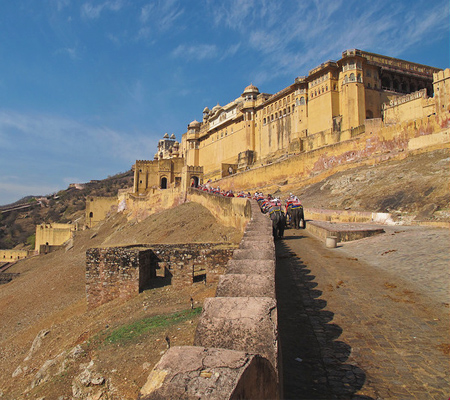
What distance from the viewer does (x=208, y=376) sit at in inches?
68.0

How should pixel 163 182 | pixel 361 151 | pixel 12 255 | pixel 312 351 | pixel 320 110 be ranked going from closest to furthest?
1. pixel 312 351
2. pixel 361 151
3. pixel 320 110
4. pixel 12 255
5. pixel 163 182

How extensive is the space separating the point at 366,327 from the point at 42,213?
93.7 meters

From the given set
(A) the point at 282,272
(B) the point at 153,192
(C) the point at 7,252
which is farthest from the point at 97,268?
(C) the point at 7,252

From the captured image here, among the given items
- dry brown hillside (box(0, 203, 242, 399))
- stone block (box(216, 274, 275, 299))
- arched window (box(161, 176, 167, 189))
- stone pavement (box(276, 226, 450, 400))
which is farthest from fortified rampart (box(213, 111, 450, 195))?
stone block (box(216, 274, 275, 299))

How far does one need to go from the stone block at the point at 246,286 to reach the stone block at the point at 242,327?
378 millimetres

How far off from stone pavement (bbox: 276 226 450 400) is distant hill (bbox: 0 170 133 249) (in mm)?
57526

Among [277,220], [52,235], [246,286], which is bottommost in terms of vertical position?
[52,235]

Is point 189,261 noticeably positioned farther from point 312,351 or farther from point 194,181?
point 194,181

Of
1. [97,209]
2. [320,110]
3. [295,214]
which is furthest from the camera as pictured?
[97,209]

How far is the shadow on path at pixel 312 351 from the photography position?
293cm

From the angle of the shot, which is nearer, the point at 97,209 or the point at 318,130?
the point at 318,130

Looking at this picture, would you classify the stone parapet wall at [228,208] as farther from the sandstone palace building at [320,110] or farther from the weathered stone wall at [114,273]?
the sandstone palace building at [320,110]

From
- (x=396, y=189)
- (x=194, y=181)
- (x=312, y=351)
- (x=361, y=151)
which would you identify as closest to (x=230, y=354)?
(x=312, y=351)

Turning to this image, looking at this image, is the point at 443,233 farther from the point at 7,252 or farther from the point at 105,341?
the point at 7,252
